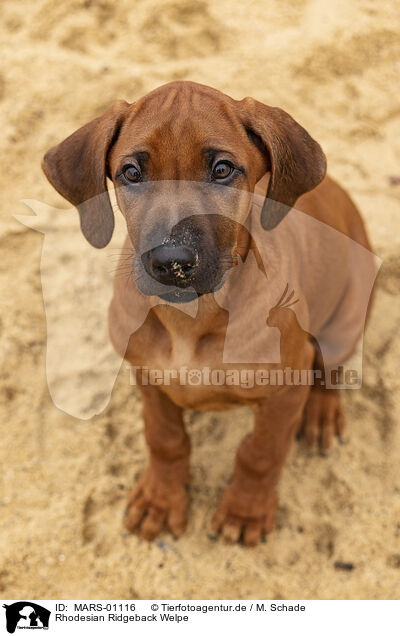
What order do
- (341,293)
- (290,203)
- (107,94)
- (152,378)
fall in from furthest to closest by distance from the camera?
(107,94), (341,293), (152,378), (290,203)

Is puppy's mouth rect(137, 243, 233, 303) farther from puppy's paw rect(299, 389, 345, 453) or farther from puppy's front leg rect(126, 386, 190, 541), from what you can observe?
puppy's paw rect(299, 389, 345, 453)

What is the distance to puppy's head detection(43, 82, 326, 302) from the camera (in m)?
2.32

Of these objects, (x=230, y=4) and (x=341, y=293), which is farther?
(x=230, y=4)

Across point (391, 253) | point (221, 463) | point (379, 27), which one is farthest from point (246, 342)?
point (379, 27)

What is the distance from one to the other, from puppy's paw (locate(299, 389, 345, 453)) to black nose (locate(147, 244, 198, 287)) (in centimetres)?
192

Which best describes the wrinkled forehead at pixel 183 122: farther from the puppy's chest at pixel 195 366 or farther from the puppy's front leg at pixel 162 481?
the puppy's front leg at pixel 162 481

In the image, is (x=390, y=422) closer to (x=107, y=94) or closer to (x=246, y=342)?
(x=246, y=342)

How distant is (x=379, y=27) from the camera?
568 cm

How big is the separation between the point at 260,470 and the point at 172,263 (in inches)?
60.7

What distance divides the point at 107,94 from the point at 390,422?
337 cm
